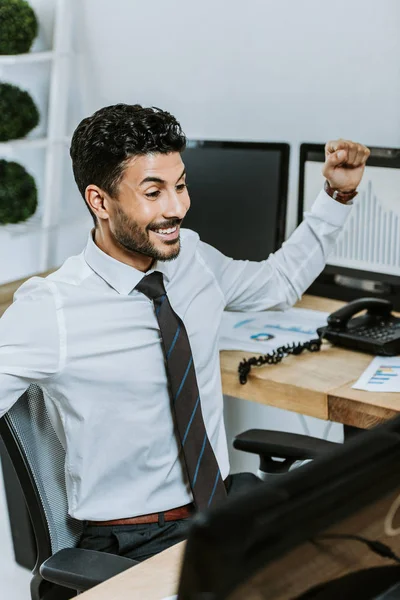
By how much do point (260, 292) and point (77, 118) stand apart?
175 cm

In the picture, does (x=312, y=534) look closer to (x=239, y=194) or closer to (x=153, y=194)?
(x=153, y=194)

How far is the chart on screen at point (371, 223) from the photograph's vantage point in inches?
96.6

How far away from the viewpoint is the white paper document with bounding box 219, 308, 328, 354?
7.52 feet

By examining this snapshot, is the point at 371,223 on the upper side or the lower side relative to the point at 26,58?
lower

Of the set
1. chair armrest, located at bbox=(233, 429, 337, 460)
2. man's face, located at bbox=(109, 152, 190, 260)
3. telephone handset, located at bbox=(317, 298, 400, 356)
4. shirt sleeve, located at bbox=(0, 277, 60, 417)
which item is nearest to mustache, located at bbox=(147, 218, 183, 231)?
man's face, located at bbox=(109, 152, 190, 260)

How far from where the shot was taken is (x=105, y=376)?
1622 mm

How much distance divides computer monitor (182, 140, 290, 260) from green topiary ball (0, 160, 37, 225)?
818mm

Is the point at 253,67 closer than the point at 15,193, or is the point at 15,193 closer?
the point at 253,67

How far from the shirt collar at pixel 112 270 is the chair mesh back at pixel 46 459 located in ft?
0.81

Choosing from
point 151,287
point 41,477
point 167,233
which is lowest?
point 41,477

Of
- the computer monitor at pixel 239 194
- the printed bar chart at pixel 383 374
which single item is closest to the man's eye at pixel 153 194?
the printed bar chart at pixel 383 374

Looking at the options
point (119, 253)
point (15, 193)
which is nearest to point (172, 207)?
point (119, 253)

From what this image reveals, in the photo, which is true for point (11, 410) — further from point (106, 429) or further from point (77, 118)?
point (77, 118)

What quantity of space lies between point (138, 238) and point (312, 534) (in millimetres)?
1024
